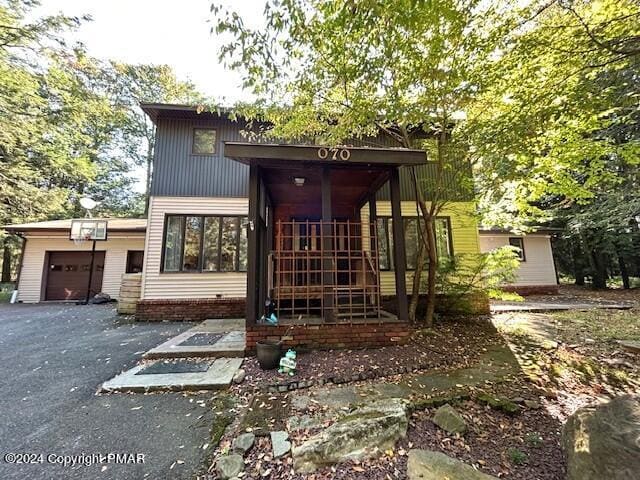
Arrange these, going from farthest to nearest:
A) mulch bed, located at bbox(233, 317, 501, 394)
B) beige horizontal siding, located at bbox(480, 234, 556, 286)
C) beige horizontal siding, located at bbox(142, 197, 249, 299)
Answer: beige horizontal siding, located at bbox(480, 234, 556, 286), beige horizontal siding, located at bbox(142, 197, 249, 299), mulch bed, located at bbox(233, 317, 501, 394)

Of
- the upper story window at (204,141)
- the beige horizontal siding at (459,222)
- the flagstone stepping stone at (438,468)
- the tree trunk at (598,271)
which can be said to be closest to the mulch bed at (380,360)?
the flagstone stepping stone at (438,468)

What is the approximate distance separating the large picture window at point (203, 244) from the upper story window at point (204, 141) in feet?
6.68

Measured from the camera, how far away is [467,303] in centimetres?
648

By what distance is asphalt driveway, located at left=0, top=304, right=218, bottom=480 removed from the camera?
213 cm

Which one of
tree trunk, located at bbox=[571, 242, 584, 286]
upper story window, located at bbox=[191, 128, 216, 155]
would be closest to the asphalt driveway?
upper story window, located at bbox=[191, 128, 216, 155]

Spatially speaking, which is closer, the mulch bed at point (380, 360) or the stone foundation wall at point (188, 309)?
the mulch bed at point (380, 360)

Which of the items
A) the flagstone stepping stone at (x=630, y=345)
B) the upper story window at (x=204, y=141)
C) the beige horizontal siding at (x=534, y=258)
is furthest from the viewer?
the beige horizontal siding at (x=534, y=258)

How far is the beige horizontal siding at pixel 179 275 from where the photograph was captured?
7.71m

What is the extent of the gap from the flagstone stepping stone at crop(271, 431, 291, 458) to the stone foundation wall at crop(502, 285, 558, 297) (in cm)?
1326

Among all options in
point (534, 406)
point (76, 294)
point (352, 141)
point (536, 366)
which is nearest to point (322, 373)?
point (534, 406)

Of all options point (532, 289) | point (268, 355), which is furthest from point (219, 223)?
point (532, 289)

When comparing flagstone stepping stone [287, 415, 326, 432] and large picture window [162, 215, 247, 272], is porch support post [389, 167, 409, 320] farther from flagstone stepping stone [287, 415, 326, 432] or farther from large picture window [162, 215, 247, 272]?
large picture window [162, 215, 247, 272]

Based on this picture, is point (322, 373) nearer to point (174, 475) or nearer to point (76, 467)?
point (174, 475)

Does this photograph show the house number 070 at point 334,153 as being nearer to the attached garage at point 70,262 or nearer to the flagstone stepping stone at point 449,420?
the flagstone stepping stone at point 449,420
